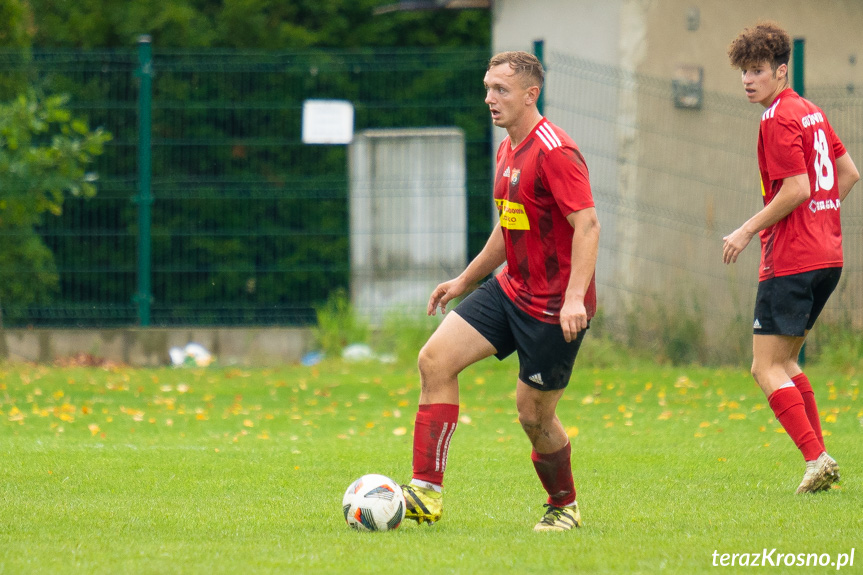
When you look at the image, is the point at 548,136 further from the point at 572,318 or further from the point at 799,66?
the point at 799,66

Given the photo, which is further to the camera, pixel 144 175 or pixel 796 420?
pixel 144 175

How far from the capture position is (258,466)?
21.5 feet

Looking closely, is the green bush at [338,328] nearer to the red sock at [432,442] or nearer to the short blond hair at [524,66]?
the red sock at [432,442]

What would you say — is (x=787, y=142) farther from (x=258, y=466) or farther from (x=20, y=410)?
(x=20, y=410)

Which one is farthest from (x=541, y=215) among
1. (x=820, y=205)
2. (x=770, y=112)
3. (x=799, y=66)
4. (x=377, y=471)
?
(x=799, y=66)

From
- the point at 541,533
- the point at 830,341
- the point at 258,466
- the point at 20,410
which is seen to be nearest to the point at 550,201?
the point at 541,533

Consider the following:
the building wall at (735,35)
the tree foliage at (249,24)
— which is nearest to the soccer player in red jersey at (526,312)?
the building wall at (735,35)

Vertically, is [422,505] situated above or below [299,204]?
below

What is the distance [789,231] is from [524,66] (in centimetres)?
178

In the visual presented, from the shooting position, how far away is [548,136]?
4707mm

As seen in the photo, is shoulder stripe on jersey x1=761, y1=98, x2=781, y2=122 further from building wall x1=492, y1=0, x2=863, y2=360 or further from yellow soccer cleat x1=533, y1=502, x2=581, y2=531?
building wall x1=492, y1=0, x2=863, y2=360

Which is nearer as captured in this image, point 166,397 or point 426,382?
point 426,382

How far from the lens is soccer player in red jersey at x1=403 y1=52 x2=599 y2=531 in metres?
4.69

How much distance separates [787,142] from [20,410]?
20.4 feet
